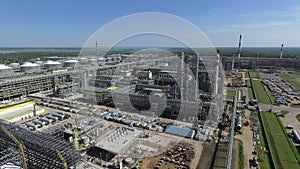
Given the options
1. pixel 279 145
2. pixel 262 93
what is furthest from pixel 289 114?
pixel 262 93

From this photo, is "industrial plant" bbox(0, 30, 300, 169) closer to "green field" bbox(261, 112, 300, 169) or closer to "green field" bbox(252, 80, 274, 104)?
"green field" bbox(252, 80, 274, 104)

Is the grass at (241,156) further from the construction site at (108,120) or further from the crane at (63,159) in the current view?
the crane at (63,159)

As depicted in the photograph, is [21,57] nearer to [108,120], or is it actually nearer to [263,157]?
[108,120]

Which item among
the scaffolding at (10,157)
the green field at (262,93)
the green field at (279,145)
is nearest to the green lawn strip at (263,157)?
the green field at (279,145)

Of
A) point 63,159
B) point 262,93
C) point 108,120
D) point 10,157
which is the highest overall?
point 63,159

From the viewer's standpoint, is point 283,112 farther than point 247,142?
Yes

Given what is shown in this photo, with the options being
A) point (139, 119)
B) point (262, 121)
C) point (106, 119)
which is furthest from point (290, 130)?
point (106, 119)
